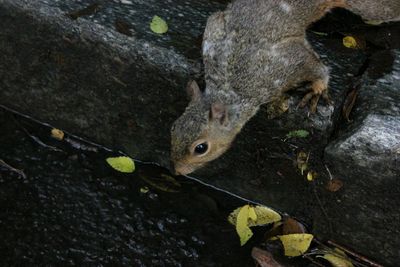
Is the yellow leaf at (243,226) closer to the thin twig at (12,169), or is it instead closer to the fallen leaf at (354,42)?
the fallen leaf at (354,42)

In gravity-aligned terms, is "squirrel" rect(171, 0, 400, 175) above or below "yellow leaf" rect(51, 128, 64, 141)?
above

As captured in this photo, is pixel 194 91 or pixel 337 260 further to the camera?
pixel 337 260

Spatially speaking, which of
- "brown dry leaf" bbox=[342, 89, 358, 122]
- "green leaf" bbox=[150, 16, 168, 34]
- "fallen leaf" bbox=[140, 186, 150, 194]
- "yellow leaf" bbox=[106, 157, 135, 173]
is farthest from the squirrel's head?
"yellow leaf" bbox=[106, 157, 135, 173]

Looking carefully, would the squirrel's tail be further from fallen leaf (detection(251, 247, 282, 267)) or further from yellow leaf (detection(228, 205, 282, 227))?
fallen leaf (detection(251, 247, 282, 267))

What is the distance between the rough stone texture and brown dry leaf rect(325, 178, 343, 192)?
3 centimetres

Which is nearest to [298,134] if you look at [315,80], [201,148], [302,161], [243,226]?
[302,161]

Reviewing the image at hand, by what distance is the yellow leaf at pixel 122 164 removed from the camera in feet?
12.9

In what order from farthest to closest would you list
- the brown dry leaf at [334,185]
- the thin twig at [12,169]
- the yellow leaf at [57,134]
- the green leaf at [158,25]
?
the yellow leaf at [57,134], the thin twig at [12,169], the green leaf at [158,25], the brown dry leaf at [334,185]

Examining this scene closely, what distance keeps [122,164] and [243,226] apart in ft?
2.82

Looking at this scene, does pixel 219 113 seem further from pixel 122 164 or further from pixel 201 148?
pixel 122 164

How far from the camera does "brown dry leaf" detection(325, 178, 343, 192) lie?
328 centimetres

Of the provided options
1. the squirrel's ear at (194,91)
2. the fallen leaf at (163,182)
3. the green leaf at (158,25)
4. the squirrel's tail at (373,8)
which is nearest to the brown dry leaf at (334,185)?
the squirrel's ear at (194,91)

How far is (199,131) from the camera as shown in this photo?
303 cm

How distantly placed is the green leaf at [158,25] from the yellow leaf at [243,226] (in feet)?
3.70
